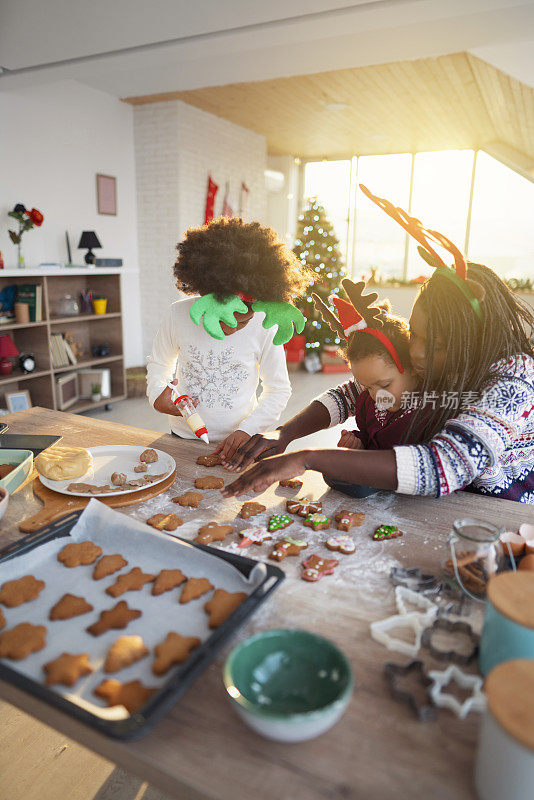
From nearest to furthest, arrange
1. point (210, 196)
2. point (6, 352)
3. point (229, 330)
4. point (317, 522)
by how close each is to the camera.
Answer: point (317, 522)
point (229, 330)
point (6, 352)
point (210, 196)

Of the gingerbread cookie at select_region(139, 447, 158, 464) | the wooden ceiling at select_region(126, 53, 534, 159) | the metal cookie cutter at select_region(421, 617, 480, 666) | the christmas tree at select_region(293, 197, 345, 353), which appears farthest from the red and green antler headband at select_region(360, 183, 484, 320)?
the christmas tree at select_region(293, 197, 345, 353)

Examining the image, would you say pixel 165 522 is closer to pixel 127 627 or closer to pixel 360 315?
pixel 127 627

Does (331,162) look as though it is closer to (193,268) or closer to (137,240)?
(137,240)

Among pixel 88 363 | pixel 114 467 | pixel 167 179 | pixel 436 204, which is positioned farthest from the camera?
pixel 436 204

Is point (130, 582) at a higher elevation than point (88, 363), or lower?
higher

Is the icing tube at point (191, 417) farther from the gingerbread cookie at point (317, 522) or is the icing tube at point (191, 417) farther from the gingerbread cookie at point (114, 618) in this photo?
the gingerbread cookie at point (114, 618)

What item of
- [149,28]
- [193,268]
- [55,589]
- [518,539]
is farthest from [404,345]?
[149,28]

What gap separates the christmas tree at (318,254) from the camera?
7109 millimetres

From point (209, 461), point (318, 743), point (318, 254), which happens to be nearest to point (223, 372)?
point (209, 461)

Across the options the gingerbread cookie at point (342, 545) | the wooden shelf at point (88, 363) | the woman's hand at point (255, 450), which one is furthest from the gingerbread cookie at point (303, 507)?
the wooden shelf at point (88, 363)

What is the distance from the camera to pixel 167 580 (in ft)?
3.03

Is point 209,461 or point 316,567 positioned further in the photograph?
A: point 209,461

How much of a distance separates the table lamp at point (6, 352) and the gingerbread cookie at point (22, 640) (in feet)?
12.9

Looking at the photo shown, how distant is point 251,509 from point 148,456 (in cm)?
42
